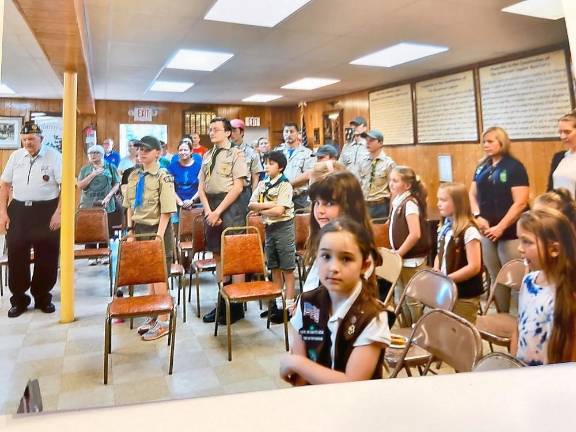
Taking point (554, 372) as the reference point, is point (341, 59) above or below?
above

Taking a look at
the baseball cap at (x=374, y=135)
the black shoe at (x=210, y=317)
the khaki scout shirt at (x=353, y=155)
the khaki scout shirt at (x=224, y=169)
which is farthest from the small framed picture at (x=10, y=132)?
the baseball cap at (x=374, y=135)

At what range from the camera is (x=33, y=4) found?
1.08 m

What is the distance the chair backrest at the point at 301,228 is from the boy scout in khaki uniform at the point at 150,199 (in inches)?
16.4

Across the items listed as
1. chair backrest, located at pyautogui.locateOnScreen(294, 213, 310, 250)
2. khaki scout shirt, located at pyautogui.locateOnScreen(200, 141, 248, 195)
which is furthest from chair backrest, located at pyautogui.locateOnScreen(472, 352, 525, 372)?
khaki scout shirt, located at pyautogui.locateOnScreen(200, 141, 248, 195)

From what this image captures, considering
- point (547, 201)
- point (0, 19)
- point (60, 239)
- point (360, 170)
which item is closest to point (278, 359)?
point (360, 170)

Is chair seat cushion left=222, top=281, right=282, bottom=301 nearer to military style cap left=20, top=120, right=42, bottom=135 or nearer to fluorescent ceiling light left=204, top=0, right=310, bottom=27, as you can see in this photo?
military style cap left=20, top=120, right=42, bottom=135

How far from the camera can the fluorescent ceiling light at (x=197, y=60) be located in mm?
1209

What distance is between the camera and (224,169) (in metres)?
1.25

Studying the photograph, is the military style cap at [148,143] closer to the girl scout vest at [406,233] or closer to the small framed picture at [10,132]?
the small framed picture at [10,132]

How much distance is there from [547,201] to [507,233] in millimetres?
132

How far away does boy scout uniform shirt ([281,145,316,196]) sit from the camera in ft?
3.79

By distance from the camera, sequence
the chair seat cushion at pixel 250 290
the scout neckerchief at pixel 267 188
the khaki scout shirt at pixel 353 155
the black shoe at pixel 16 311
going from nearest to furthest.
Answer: the black shoe at pixel 16 311, the khaki scout shirt at pixel 353 155, the scout neckerchief at pixel 267 188, the chair seat cushion at pixel 250 290

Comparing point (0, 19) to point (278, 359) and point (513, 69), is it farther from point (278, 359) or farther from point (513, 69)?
point (513, 69)

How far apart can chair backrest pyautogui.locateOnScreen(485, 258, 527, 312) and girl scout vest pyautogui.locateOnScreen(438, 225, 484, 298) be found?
5 cm
